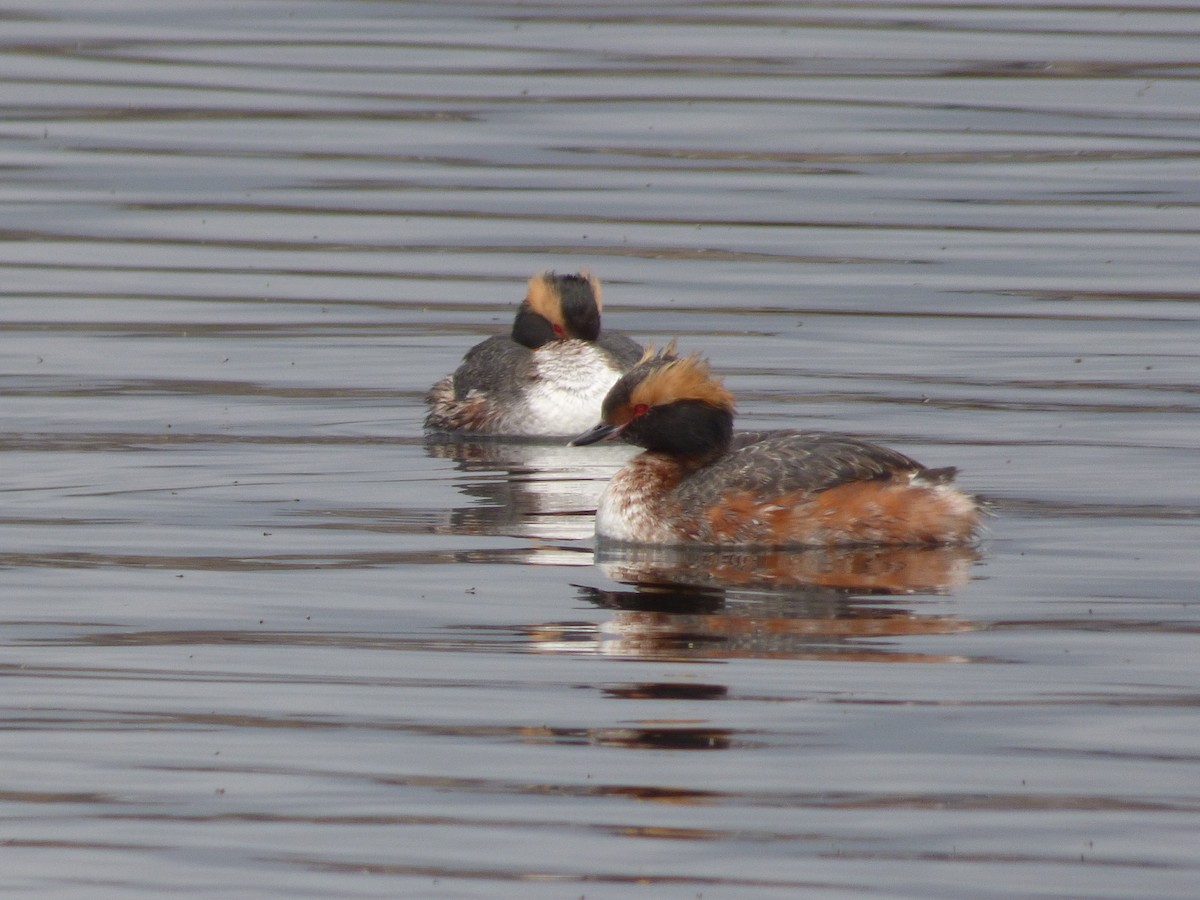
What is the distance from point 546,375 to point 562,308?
1.78 feet

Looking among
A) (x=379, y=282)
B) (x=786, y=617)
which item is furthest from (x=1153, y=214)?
(x=786, y=617)

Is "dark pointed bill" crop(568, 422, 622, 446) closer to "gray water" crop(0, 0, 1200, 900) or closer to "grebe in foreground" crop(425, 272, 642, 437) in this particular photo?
"gray water" crop(0, 0, 1200, 900)

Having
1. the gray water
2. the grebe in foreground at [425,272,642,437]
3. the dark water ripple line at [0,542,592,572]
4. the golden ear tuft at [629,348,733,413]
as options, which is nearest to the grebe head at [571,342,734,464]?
the golden ear tuft at [629,348,733,413]

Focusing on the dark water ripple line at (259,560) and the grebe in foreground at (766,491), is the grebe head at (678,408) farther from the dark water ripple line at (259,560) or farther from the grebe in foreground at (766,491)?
the dark water ripple line at (259,560)

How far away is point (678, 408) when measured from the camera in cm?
1197

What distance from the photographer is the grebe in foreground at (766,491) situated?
11.4m

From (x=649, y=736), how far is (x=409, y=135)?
15.1 meters

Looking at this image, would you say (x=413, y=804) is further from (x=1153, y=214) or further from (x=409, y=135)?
(x=409, y=135)

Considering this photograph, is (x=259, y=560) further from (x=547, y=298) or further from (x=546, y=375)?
(x=547, y=298)

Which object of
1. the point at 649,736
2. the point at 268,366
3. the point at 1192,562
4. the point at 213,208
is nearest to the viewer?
the point at 649,736

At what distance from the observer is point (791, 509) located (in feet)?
37.3

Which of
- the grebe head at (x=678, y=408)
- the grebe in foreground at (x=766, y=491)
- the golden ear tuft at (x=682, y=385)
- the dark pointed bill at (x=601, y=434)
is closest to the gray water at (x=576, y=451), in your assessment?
the grebe in foreground at (x=766, y=491)

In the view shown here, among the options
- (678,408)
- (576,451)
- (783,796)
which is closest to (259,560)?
(678,408)

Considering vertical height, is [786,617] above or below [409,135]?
below
